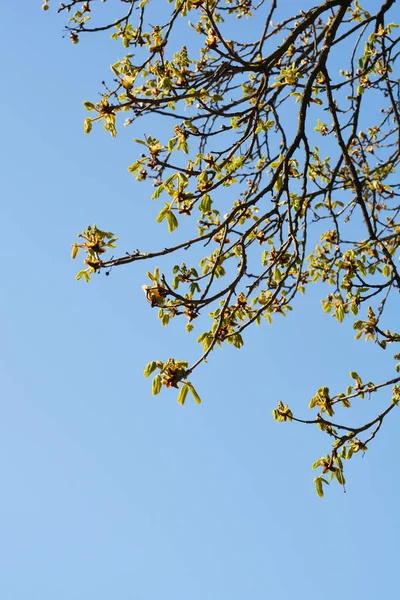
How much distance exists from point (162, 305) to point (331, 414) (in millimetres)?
1349

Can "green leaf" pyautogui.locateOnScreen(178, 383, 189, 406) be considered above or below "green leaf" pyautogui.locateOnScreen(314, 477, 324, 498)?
above

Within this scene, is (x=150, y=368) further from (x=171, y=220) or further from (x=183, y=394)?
(x=171, y=220)

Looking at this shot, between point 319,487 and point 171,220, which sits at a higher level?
point 171,220

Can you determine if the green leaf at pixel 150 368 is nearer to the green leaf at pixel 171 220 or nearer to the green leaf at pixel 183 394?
the green leaf at pixel 183 394

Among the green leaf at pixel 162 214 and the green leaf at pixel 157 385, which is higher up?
the green leaf at pixel 162 214

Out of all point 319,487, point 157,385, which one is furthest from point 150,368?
point 319,487

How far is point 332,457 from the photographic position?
3730 millimetres

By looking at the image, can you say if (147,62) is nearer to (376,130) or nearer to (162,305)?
(162,305)

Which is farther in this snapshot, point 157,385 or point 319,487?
point 319,487

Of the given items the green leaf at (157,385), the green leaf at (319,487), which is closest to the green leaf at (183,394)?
the green leaf at (157,385)

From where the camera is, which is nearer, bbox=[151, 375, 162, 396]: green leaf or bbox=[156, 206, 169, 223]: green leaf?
bbox=[151, 375, 162, 396]: green leaf

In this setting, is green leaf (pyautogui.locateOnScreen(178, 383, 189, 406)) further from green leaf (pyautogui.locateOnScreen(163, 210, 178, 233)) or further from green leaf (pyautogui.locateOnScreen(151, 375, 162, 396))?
green leaf (pyautogui.locateOnScreen(163, 210, 178, 233))

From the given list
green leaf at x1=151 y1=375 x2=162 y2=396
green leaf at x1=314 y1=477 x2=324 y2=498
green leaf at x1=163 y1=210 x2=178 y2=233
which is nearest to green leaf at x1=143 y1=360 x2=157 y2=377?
green leaf at x1=151 y1=375 x2=162 y2=396

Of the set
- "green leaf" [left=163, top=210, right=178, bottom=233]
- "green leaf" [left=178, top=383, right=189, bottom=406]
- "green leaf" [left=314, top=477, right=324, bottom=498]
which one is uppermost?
"green leaf" [left=163, top=210, right=178, bottom=233]
